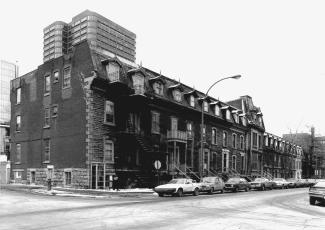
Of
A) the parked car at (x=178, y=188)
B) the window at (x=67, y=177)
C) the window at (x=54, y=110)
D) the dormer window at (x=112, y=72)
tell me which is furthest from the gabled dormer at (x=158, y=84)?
the parked car at (x=178, y=188)

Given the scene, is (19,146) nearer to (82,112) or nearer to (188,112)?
(82,112)

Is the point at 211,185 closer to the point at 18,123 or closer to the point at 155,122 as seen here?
the point at 155,122

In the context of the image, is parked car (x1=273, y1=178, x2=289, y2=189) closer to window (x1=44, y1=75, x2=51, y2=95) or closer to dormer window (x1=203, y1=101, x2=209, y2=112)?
dormer window (x1=203, y1=101, x2=209, y2=112)

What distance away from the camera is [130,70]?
35938 mm

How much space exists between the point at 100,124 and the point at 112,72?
4.58 metres

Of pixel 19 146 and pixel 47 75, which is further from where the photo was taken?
pixel 19 146

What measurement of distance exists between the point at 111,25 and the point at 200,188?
15678 centimetres

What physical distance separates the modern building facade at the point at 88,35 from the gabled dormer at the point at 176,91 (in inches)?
4855

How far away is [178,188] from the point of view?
86.7 ft

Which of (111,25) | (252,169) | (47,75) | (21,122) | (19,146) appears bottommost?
(252,169)

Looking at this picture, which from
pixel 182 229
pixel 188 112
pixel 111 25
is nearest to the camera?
pixel 182 229

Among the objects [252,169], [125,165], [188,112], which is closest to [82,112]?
[125,165]

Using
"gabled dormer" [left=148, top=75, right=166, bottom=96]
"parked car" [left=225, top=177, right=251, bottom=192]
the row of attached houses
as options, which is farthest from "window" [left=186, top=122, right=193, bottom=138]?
"parked car" [left=225, top=177, right=251, bottom=192]

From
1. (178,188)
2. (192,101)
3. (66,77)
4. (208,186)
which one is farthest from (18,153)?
(178,188)
